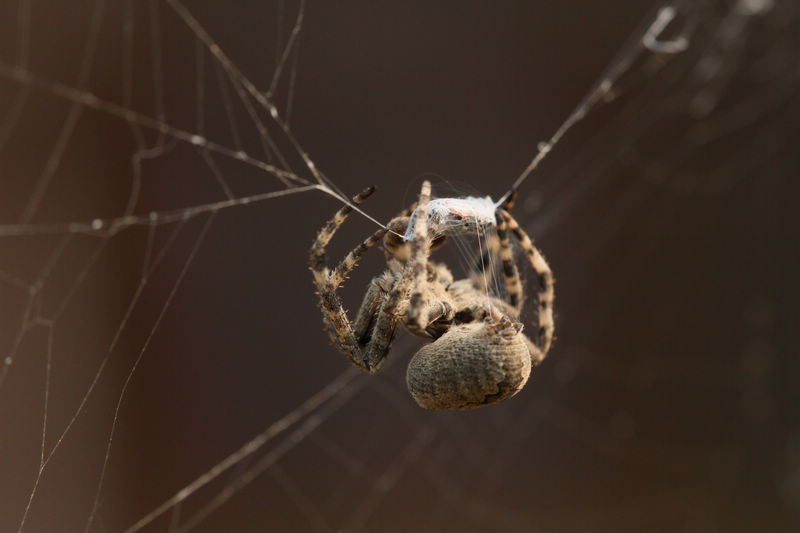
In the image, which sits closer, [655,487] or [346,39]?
[346,39]

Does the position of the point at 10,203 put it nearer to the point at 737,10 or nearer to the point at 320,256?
the point at 320,256

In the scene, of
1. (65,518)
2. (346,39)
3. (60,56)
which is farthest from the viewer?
(346,39)

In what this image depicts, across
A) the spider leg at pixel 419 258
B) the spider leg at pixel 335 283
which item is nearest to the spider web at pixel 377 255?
the spider leg at pixel 335 283

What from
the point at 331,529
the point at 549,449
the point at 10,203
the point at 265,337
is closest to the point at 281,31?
the point at 10,203

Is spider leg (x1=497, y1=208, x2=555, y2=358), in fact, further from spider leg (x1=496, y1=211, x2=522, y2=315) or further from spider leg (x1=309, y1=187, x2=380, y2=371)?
spider leg (x1=309, y1=187, x2=380, y2=371)

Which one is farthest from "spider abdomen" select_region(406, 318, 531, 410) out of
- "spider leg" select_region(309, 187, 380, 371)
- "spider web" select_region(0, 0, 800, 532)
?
"spider web" select_region(0, 0, 800, 532)

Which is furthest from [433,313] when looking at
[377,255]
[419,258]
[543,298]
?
A: [377,255]

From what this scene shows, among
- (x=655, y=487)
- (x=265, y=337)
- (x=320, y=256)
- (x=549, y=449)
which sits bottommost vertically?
(x=655, y=487)

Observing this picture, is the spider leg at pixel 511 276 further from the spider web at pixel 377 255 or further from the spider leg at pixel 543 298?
the spider web at pixel 377 255
